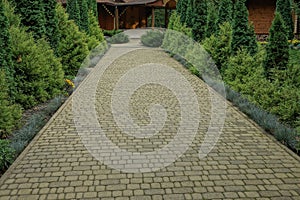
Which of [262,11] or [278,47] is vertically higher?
[278,47]

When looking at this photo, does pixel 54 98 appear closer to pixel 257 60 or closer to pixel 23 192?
pixel 23 192

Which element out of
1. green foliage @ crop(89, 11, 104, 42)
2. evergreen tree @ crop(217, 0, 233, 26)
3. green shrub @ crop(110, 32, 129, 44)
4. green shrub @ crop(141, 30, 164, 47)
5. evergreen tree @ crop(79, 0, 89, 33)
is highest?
evergreen tree @ crop(217, 0, 233, 26)

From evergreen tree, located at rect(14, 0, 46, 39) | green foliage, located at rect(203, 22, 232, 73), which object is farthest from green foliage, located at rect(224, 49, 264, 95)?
evergreen tree, located at rect(14, 0, 46, 39)

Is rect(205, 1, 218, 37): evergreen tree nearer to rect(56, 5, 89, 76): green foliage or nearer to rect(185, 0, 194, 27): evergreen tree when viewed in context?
rect(185, 0, 194, 27): evergreen tree

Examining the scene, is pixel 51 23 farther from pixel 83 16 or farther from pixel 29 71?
pixel 83 16

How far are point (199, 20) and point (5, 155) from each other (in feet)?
39.9

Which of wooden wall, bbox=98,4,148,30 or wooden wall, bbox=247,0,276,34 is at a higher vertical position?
wooden wall, bbox=247,0,276,34

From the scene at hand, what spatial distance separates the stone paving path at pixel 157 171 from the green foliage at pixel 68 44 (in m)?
5.56

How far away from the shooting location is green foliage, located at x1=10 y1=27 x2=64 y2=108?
8.34 meters

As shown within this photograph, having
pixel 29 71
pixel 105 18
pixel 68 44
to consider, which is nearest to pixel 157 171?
pixel 29 71

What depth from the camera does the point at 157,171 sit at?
5.03 meters

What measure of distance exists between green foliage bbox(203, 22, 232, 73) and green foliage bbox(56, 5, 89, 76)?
17.9 feet

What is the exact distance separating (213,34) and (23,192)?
34.8 feet

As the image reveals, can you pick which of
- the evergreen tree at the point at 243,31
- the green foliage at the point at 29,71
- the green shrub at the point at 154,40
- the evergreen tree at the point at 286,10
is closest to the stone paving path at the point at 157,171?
the green foliage at the point at 29,71
